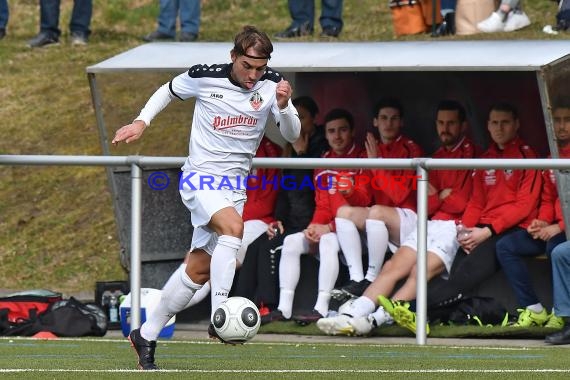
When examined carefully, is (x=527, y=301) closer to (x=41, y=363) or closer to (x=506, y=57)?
(x=506, y=57)

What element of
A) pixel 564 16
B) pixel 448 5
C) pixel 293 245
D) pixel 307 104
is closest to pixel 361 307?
pixel 293 245

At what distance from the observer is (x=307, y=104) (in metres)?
12.3

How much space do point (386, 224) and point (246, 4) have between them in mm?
10542

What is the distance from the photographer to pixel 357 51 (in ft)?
39.3

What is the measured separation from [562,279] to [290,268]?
7.49ft

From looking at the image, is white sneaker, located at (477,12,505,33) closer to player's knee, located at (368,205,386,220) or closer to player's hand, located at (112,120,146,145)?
player's knee, located at (368,205,386,220)

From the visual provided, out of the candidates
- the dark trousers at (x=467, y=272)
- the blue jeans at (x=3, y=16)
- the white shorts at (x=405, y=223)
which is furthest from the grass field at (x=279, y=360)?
the blue jeans at (x=3, y=16)

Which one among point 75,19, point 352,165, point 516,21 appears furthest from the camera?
point 75,19

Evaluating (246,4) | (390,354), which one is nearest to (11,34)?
(246,4)

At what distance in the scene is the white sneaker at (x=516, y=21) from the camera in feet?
53.9

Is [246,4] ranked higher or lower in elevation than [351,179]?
higher

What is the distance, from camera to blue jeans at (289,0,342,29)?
17.2 meters

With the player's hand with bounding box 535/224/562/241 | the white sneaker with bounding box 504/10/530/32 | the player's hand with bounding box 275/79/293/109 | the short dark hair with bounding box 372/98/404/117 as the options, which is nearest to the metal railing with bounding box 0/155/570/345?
the player's hand with bounding box 535/224/562/241

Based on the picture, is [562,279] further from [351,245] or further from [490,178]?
[351,245]
